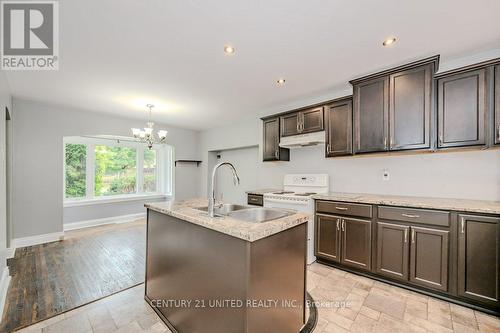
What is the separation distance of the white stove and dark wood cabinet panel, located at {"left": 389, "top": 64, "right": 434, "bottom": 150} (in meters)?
1.22

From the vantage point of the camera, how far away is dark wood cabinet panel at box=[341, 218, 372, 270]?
2.51m

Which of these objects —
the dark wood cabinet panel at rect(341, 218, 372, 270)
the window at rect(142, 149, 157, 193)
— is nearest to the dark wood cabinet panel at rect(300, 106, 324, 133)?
the dark wood cabinet panel at rect(341, 218, 372, 270)

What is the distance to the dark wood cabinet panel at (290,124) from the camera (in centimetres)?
351

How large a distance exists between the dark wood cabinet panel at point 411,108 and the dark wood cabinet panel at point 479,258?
89 centimetres

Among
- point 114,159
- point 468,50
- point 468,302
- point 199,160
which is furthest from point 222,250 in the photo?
point 114,159

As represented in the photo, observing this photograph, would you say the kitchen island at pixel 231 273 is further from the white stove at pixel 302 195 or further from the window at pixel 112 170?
the window at pixel 112 170

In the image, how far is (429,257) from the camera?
214 centimetres

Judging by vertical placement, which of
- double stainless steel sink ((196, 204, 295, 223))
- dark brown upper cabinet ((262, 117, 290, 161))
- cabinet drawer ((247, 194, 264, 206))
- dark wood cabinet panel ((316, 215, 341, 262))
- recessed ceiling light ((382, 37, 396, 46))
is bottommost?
dark wood cabinet panel ((316, 215, 341, 262))

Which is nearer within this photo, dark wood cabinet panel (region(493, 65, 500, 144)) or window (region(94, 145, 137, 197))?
dark wood cabinet panel (region(493, 65, 500, 144))

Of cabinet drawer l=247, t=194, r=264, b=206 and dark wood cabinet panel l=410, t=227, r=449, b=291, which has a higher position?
cabinet drawer l=247, t=194, r=264, b=206

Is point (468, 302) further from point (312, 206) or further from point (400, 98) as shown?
point (400, 98)

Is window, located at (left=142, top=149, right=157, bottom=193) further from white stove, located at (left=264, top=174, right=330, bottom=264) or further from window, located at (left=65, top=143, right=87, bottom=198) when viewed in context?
white stove, located at (left=264, top=174, right=330, bottom=264)

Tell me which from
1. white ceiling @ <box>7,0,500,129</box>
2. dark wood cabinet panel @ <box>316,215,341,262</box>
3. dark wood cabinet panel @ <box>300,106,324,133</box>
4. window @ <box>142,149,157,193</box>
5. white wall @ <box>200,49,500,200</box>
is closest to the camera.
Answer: white ceiling @ <box>7,0,500,129</box>

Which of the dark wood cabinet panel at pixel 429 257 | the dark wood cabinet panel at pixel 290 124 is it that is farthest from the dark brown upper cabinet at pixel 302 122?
the dark wood cabinet panel at pixel 429 257
